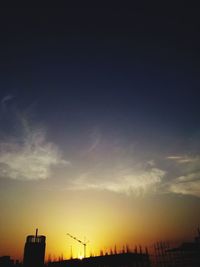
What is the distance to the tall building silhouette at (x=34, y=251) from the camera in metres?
33.0

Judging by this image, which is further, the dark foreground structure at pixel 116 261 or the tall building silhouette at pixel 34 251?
the dark foreground structure at pixel 116 261

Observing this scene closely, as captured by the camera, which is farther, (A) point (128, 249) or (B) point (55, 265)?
(A) point (128, 249)

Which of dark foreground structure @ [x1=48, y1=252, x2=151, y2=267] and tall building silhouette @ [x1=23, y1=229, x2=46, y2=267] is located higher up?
tall building silhouette @ [x1=23, y1=229, x2=46, y2=267]

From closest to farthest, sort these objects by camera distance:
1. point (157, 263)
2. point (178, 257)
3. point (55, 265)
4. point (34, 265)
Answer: point (34, 265)
point (178, 257)
point (55, 265)
point (157, 263)

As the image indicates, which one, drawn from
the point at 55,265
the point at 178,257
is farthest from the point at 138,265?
the point at 55,265

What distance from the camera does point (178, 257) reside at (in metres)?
63.1

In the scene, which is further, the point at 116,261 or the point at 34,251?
the point at 116,261

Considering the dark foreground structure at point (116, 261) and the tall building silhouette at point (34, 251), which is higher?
the tall building silhouette at point (34, 251)

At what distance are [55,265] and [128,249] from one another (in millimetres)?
38021

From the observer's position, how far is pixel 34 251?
33750mm

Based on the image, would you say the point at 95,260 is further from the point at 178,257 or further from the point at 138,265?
the point at 178,257

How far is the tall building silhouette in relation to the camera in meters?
33.0

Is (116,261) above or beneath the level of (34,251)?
beneath

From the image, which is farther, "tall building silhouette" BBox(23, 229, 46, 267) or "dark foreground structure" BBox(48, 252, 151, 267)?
"dark foreground structure" BBox(48, 252, 151, 267)
